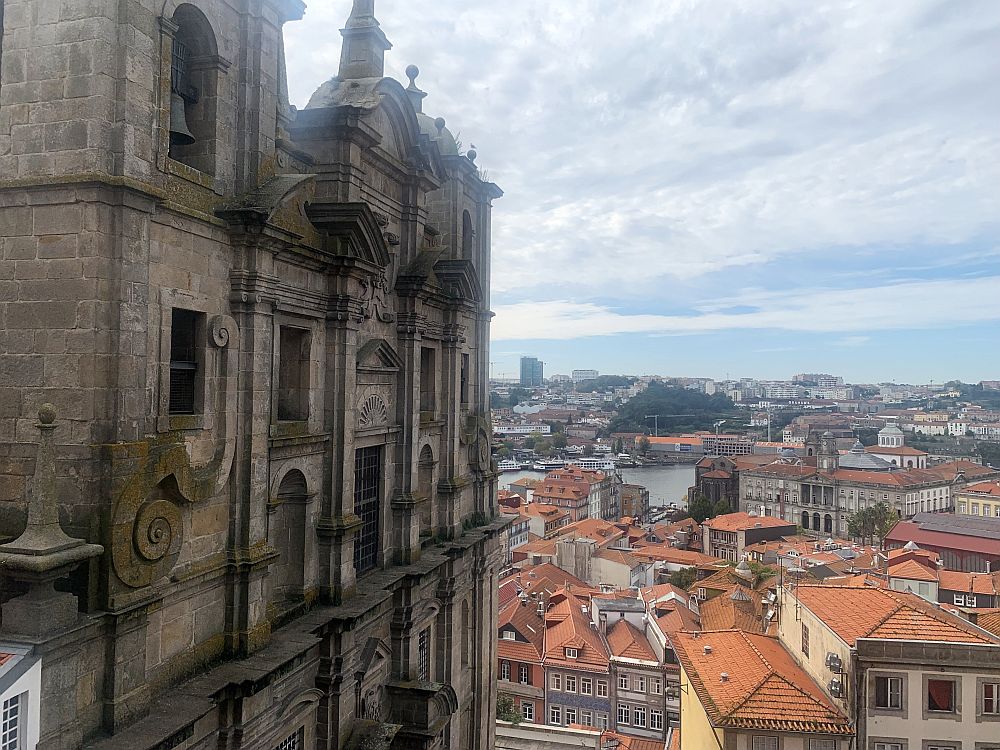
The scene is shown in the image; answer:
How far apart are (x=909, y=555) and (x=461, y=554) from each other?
152ft

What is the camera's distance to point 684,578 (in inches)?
2341

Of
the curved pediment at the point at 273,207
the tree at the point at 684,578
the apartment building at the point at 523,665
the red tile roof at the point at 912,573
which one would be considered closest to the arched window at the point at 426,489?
the curved pediment at the point at 273,207

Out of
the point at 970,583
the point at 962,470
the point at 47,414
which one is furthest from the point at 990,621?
the point at 962,470

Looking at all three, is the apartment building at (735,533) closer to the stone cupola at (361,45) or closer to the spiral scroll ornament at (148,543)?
the stone cupola at (361,45)

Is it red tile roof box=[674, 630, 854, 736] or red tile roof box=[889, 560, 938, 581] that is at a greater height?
red tile roof box=[674, 630, 854, 736]

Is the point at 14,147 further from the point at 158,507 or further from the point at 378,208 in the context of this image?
the point at 378,208

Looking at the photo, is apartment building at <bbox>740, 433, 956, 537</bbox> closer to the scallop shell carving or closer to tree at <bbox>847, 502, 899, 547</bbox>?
tree at <bbox>847, 502, 899, 547</bbox>

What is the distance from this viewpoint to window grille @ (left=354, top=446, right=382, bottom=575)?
15934mm

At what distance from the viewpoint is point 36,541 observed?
7.61 meters

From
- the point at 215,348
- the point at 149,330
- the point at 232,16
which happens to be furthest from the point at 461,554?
the point at 232,16

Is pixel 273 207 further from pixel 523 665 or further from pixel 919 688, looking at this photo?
pixel 523 665

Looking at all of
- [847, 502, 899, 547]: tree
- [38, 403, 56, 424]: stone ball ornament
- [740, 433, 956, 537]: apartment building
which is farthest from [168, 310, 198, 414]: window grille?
[740, 433, 956, 537]: apartment building

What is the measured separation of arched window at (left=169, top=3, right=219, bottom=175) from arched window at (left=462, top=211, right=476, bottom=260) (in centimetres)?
1155

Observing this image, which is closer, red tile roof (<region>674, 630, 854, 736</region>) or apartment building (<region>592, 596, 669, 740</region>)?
red tile roof (<region>674, 630, 854, 736</region>)
